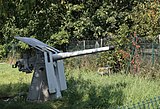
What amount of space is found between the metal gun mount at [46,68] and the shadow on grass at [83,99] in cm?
28

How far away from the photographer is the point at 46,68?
24.3ft

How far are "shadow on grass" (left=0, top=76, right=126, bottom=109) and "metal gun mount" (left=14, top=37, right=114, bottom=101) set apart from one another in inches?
10.9

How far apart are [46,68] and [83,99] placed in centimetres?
116

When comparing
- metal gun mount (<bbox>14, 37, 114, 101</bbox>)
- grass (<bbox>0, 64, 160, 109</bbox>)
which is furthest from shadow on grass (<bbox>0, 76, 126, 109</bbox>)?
metal gun mount (<bbox>14, 37, 114, 101</bbox>)

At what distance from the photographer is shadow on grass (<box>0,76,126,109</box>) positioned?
732 cm

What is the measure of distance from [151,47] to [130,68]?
1.08 metres

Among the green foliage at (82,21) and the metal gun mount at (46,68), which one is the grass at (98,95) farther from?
the green foliage at (82,21)

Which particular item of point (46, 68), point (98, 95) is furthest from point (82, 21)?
point (46, 68)

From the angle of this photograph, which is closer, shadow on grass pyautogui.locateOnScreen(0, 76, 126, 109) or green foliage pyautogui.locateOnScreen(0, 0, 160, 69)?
shadow on grass pyautogui.locateOnScreen(0, 76, 126, 109)

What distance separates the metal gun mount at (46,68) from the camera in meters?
7.39

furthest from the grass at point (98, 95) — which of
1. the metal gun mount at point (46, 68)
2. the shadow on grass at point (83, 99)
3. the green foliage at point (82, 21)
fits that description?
the green foliage at point (82, 21)

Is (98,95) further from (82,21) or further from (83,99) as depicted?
(82,21)

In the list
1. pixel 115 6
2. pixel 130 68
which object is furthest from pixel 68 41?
pixel 130 68

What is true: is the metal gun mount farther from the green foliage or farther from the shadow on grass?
the green foliage
